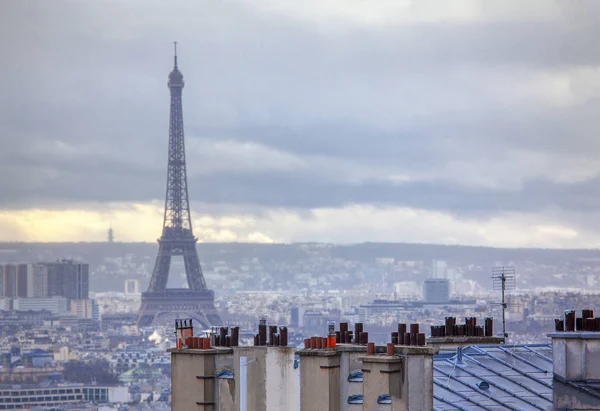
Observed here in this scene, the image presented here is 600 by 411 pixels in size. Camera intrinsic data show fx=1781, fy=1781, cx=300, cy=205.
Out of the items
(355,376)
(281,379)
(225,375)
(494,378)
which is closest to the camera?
(355,376)

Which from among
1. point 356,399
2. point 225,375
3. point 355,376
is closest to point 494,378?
point 355,376

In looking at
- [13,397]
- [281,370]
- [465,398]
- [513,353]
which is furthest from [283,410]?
[13,397]

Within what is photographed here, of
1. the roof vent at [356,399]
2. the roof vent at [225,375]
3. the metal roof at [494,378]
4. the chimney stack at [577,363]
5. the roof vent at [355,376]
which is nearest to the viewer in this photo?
the roof vent at [356,399]

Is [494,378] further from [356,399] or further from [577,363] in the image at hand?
[356,399]

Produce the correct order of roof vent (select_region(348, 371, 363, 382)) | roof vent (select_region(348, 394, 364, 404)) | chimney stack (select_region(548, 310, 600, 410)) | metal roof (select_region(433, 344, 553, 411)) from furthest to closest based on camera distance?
metal roof (select_region(433, 344, 553, 411)) → chimney stack (select_region(548, 310, 600, 410)) → roof vent (select_region(348, 371, 363, 382)) → roof vent (select_region(348, 394, 364, 404))

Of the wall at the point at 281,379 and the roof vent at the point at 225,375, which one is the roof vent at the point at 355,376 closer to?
the wall at the point at 281,379

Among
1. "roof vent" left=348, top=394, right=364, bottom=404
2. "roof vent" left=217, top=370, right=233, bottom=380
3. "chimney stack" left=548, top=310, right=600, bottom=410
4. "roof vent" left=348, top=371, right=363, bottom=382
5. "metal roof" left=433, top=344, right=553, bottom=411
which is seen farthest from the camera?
"metal roof" left=433, top=344, right=553, bottom=411

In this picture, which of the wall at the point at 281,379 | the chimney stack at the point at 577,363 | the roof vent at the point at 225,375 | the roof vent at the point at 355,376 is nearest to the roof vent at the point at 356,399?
the roof vent at the point at 355,376

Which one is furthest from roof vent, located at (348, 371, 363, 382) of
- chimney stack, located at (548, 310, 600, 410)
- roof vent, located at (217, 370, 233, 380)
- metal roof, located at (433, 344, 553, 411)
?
chimney stack, located at (548, 310, 600, 410)

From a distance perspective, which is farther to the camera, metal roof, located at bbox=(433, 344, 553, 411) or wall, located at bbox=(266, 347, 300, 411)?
metal roof, located at bbox=(433, 344, 553, 411)

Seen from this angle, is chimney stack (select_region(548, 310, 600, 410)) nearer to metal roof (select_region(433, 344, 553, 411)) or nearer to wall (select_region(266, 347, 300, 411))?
metal roof (select_region(433, 344, 553, 411))
